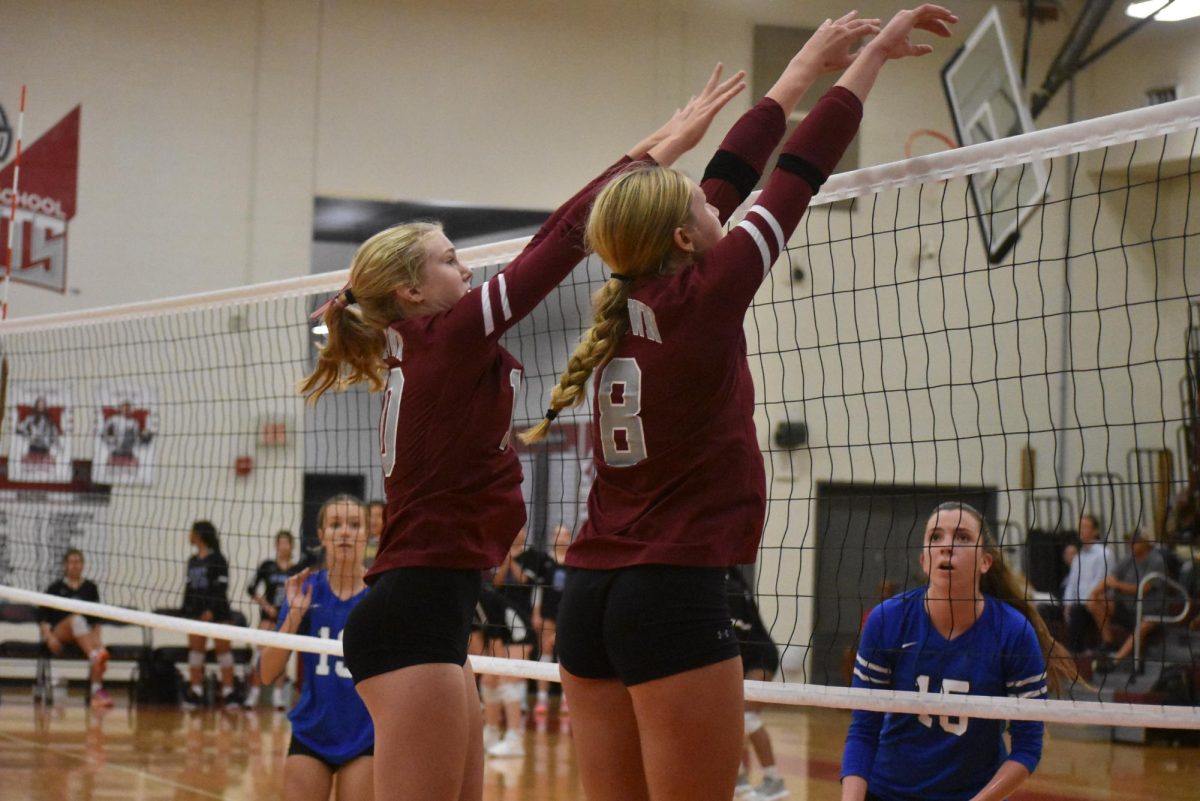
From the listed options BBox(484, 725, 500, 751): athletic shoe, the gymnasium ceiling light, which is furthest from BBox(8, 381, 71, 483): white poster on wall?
the gymnasium ceiling light

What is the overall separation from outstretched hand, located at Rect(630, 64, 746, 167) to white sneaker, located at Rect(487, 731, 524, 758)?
6618 millimetres

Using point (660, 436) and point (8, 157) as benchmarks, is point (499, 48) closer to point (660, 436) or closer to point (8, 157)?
point (8, 157)

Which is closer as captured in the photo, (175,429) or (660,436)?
(660,436)

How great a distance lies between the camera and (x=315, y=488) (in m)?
13.0

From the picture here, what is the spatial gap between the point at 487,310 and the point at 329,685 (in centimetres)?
203

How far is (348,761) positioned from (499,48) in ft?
35.2

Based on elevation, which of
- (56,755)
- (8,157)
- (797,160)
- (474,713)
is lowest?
(56,755)

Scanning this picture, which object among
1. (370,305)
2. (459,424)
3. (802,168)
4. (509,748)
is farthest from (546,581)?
(802,168)

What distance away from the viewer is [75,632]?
11.4 m

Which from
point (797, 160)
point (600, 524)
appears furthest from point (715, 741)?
point (797, 160)

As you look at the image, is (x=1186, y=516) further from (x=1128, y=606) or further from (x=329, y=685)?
(x=329, y=685)

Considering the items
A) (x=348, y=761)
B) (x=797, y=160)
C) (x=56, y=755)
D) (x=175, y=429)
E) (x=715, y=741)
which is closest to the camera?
(x=715, y=741)

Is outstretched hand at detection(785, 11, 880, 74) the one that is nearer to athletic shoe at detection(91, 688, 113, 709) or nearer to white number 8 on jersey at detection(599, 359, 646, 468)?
white number 8 on jersey at detection(599, 359, 646, 468)

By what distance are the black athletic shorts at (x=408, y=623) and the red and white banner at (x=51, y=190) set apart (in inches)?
445
